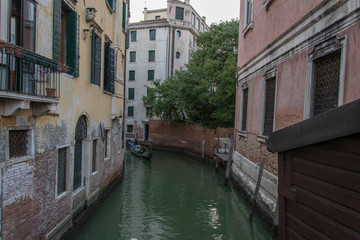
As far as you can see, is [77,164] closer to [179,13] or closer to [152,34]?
[152,34]

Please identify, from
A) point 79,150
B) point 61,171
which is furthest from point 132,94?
point 61,171

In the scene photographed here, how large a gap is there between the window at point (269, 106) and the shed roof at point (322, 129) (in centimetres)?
402

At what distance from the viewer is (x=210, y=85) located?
1498 centimetres

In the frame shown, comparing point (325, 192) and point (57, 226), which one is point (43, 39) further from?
point (325, 192)

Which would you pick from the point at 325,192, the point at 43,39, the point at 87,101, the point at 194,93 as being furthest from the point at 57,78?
the point at 194,93

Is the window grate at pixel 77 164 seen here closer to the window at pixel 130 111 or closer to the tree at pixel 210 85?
the tree at pixel 210 85

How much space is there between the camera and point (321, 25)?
453 centimetres

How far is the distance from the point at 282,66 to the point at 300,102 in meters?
1.27

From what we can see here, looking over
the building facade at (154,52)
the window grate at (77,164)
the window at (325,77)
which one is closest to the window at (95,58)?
the window grate at (77,164)

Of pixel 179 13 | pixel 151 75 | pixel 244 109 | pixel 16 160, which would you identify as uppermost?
pixel 179 13

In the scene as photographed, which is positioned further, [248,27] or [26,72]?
[248,27]

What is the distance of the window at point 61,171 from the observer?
16.8 ft

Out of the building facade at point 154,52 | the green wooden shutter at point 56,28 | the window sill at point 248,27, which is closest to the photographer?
the green wooden shutter at point 56,28

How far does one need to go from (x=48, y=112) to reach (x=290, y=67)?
15.1 feet
